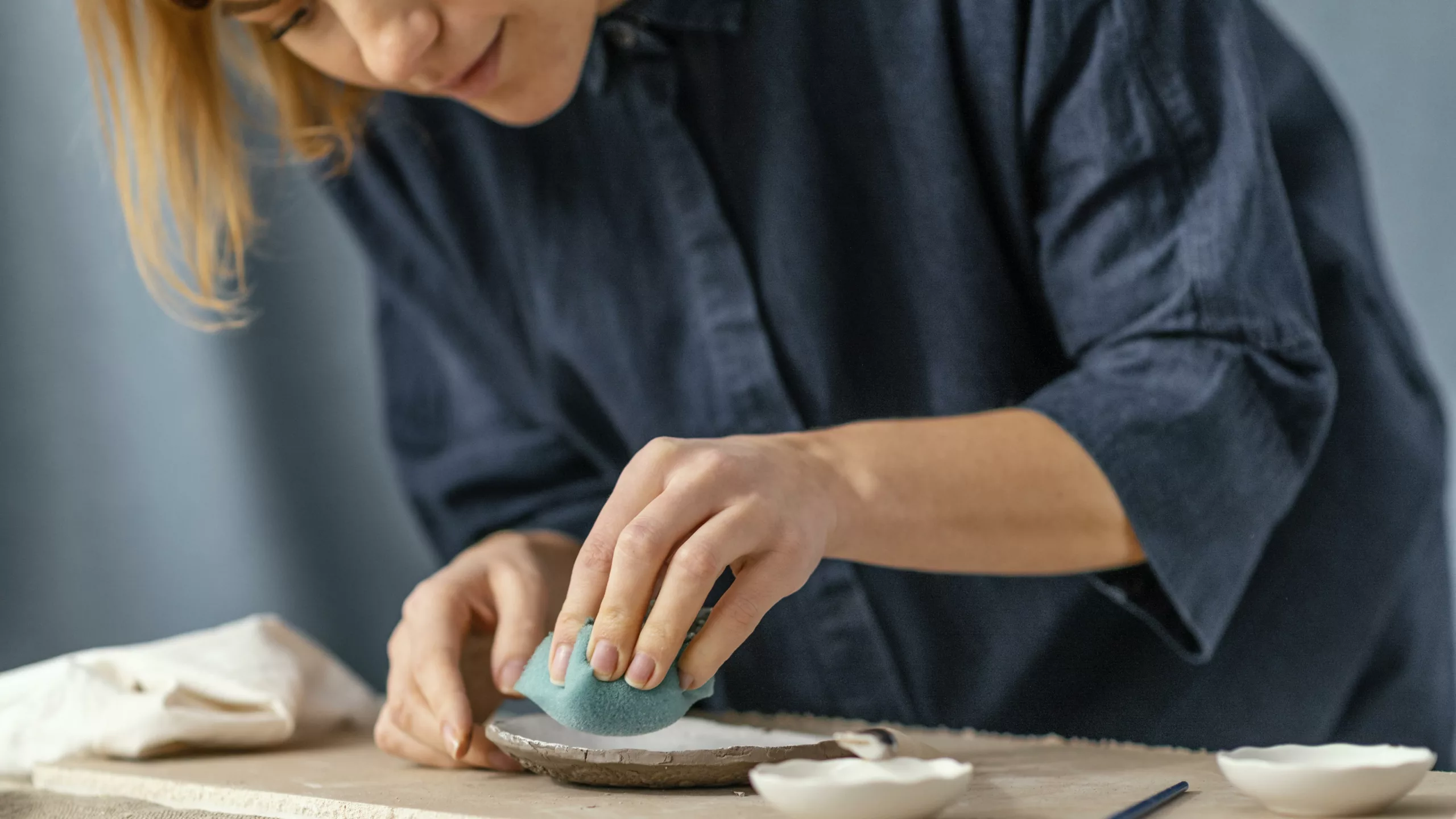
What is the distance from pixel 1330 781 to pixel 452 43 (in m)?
0.61

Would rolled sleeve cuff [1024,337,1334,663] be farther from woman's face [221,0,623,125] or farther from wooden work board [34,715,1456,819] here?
woman's face [221,0,623,125]

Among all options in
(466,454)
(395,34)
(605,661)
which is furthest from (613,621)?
(466,454)

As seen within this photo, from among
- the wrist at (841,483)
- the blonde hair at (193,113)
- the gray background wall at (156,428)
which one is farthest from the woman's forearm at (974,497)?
the gray background wall at (156,428)

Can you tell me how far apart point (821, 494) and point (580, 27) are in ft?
1.21

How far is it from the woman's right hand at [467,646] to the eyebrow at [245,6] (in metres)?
0.38

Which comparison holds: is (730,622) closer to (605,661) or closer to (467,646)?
(605,661)

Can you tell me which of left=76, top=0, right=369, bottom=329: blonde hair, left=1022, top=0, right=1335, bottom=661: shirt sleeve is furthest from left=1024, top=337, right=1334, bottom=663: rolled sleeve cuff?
left=76, top=0, right=369, bottom=329: blonde hair

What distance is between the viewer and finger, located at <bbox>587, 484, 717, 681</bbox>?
630 mm

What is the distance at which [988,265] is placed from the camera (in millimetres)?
978

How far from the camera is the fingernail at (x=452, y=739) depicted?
76 cm

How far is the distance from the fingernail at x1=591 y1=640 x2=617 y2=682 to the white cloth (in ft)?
1.19

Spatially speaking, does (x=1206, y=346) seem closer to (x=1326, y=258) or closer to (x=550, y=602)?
(x=1326, y=258)

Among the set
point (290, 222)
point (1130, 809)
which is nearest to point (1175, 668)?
point (1130, 809)

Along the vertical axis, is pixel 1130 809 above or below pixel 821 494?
below
